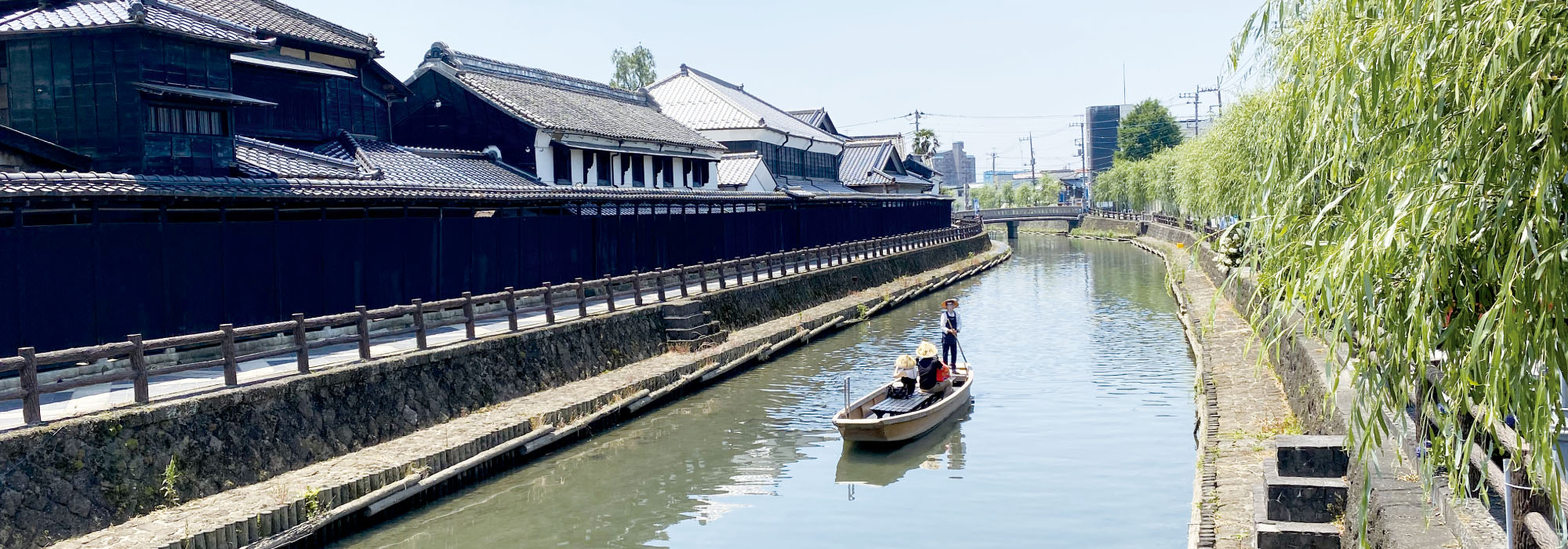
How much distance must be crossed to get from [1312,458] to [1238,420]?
6.55m

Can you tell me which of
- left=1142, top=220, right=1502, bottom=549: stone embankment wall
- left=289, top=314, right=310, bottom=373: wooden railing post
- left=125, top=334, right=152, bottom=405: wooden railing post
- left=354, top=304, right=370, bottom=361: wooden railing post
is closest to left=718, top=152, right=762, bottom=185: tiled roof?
left=354, top=304, right=370, bottom=361: wooden railing post

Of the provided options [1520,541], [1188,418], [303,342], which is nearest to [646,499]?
[303,342]

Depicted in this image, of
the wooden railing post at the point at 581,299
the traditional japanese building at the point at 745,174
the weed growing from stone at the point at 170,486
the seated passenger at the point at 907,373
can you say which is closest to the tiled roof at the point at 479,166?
the wooden railing post at the point at 581,299

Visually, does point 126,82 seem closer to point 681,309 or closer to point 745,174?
point 681,309

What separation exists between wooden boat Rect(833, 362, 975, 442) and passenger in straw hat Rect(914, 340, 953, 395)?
24cm

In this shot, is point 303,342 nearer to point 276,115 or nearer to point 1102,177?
point 276,115

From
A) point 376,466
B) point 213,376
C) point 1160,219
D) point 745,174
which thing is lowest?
point 376,466

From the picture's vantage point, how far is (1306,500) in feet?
37.6

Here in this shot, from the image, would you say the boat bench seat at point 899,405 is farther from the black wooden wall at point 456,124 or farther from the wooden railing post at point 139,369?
the black wooden wall at point 456,124

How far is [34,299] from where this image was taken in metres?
15.7

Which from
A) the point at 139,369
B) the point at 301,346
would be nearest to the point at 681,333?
the point at 301,346

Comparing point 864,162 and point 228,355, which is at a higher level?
point 864,162

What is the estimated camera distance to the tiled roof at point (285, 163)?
24.3 metres

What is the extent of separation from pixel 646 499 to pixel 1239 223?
1081 cm
